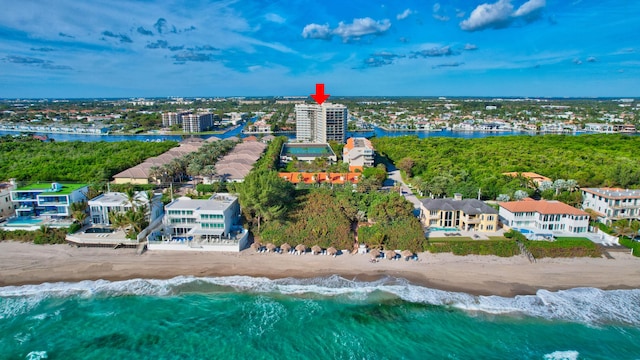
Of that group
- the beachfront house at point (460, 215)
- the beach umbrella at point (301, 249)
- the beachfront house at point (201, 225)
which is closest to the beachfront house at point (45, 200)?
the beachfront house at point (201, 225)

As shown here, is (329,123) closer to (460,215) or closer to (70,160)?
(70,160)

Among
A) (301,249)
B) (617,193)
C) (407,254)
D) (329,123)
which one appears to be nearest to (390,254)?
(407,254)

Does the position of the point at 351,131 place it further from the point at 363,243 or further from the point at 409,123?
the point at 363,243

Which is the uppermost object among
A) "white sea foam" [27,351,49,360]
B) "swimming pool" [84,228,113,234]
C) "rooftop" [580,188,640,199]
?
"rooftop" [580,188,640,199]

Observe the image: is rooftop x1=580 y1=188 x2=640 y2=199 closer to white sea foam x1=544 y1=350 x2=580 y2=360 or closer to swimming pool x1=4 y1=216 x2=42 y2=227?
white sea foam x1=544 y1=350 x2=580 y2=360

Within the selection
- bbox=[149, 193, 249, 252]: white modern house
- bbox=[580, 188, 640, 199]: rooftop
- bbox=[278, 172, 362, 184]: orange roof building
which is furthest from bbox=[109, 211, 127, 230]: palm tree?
bbox=[580, 188, 640, 199]: rooftop

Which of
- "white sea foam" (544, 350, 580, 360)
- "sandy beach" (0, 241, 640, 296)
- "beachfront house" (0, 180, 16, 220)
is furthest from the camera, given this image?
"beachfront house" (0, 180, 16, 220)

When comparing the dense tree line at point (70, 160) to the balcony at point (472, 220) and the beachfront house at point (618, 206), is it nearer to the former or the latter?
the balcony at point (472, 220)

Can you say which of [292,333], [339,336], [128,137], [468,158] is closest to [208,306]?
[292,333]
